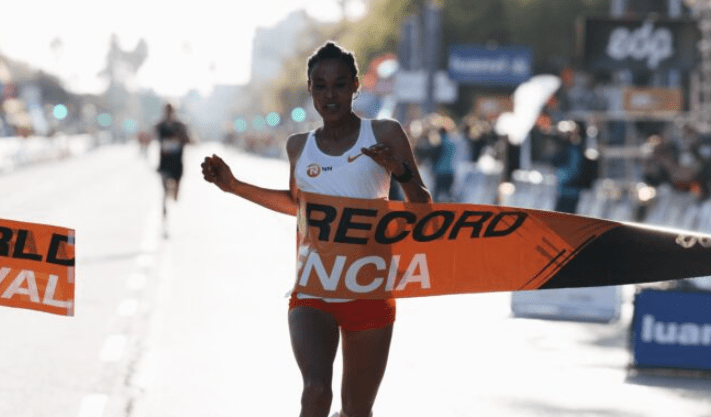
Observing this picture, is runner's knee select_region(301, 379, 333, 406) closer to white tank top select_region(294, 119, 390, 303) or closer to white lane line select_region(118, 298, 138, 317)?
white tank top select_region(294, 119, 390, 303)

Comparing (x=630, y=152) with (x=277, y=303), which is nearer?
(x=277, y=303)

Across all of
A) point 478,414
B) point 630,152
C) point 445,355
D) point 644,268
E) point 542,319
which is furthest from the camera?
point 630,152

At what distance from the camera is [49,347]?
1068 cm

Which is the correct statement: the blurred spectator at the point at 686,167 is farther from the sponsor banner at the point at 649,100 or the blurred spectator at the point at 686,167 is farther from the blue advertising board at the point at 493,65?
the blue advertising board at the point at 493,65

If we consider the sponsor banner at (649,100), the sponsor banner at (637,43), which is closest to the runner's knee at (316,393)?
the sponsor banner at (637,43)

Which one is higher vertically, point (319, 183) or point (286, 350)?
point (319, 183)

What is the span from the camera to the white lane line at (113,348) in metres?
10.3

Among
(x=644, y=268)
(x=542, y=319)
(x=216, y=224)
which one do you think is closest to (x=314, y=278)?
(x=644, y=268)

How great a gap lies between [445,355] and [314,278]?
5180mm

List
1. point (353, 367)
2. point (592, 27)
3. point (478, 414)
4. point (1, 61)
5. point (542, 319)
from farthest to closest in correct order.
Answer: point (1, 61) < point (592, 27) < point (542, 319) < point (478, 414) < point (353, 367)

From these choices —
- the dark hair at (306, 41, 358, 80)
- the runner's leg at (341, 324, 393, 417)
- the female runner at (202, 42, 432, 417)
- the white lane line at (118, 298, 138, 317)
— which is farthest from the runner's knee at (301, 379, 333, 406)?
the white lane line at (118, 298, 138, 317)

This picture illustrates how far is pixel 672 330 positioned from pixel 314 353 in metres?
5.02

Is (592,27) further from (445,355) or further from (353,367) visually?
(353,367)

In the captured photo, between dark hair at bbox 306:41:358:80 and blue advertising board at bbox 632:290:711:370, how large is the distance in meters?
4.81
